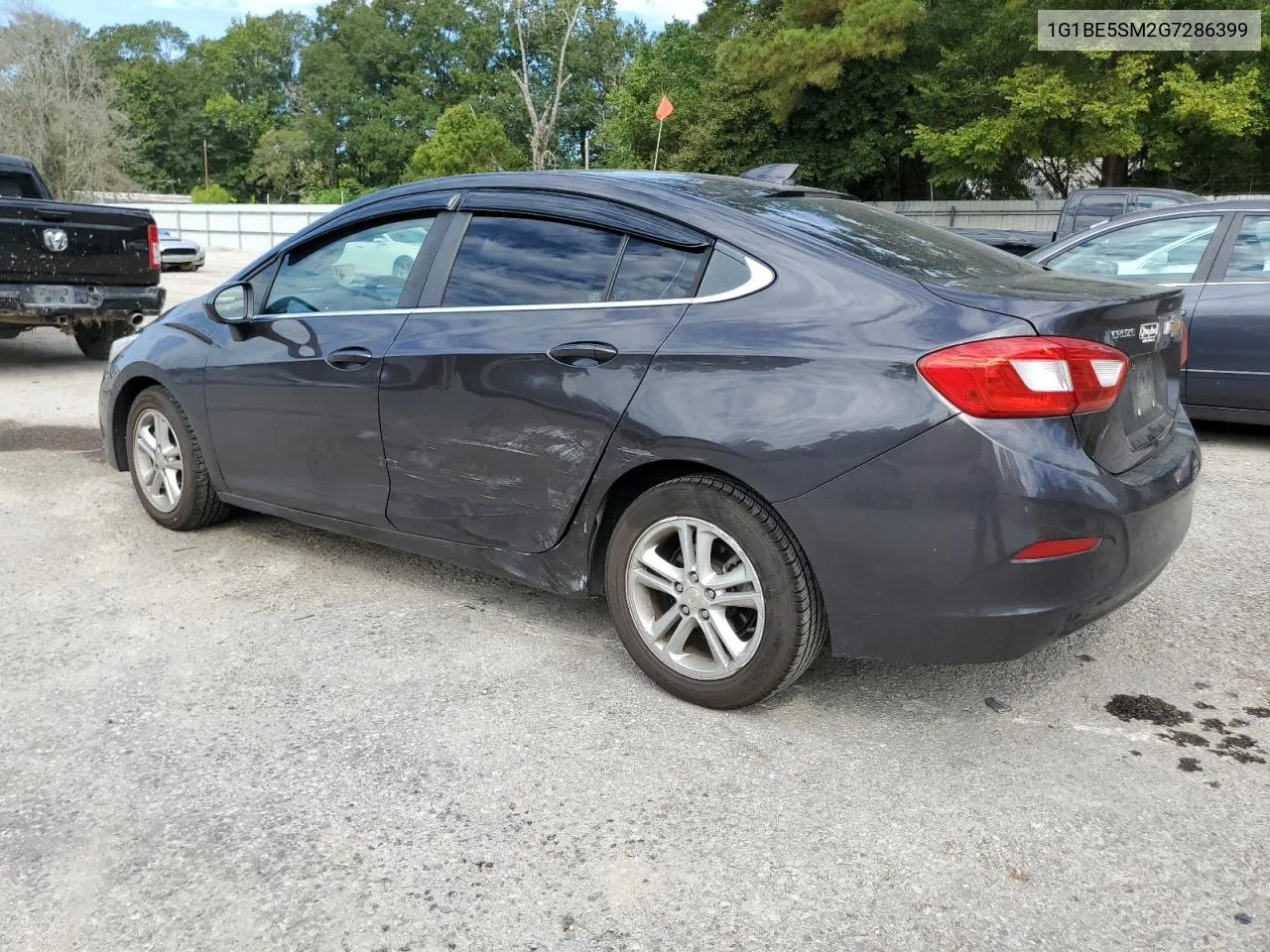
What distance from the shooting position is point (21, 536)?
512cm

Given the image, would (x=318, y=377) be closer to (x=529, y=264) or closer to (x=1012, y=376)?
(x=529, y=264)

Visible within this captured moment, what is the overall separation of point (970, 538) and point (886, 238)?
1144 millimetres

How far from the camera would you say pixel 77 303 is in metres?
9.18

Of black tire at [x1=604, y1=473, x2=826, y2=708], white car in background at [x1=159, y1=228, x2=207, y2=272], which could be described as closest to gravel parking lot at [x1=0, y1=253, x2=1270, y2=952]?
black tire at [x1=604, y1=473, x2=826, y2=708]

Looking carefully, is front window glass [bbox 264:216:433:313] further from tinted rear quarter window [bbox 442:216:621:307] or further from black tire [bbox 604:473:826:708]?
black tire [bbox 604:473:826:708]

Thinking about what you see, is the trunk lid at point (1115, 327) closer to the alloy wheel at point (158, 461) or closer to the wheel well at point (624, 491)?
the wheel well at point (624, 491)

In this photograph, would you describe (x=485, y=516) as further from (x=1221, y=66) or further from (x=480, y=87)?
(x=480, y=87)

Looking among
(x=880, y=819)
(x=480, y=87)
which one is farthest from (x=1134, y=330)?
(x=480, y=87)

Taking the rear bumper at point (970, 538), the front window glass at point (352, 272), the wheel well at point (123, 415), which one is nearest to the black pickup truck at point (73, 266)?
the wheel well at point (123, 415)

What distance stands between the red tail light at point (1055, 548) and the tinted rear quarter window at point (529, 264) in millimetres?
1490

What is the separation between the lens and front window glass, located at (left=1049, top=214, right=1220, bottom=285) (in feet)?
23.4

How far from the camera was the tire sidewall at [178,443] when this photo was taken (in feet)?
16.0

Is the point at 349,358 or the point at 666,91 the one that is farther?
the point at 666,91

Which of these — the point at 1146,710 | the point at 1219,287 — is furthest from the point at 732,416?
the point at 1219,287
